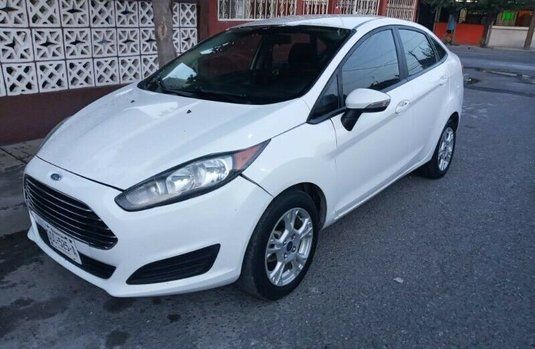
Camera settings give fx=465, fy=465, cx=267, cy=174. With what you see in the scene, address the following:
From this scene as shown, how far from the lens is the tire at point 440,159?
465 centimetres

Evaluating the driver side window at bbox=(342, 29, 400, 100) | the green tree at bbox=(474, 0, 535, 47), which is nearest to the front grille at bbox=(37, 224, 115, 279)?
the driver side window at bbox=(342, 29, 400, 100)

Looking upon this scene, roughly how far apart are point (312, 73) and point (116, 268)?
1.71 meters

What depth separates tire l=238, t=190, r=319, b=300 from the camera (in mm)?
2518

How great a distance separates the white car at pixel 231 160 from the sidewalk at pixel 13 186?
1051 millimetres

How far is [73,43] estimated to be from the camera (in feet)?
18.6

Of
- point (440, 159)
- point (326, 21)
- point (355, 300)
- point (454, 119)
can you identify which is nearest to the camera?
point (355, 300)

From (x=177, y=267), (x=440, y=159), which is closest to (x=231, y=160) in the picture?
(x=177, y=267)

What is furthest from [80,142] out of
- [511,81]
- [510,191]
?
[511,81]

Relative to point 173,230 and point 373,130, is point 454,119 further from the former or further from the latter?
point 173,230

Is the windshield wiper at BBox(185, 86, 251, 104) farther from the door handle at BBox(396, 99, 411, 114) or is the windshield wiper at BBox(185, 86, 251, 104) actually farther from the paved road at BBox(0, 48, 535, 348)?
the door handle at BBox(396, 99, 411, 114)

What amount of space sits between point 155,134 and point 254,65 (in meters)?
1.14

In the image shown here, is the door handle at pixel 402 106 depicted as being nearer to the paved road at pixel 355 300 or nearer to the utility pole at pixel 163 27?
the paved road at pixel 355 300

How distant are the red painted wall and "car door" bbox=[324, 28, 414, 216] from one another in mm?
26326

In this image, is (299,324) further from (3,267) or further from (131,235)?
(3,267)
